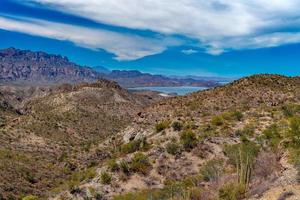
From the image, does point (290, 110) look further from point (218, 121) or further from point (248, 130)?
point (218, 121)

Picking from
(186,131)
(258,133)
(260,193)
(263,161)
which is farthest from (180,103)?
(260,193)

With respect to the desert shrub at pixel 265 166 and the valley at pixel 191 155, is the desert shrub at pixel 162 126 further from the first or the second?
the desert shrub at pixel 265 166

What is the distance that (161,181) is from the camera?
32.7 meters

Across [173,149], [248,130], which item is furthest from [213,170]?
[248,130]

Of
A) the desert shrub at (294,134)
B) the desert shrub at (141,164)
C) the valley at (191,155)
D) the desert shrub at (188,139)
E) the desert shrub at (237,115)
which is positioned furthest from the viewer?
the desert shrub at (237,115)

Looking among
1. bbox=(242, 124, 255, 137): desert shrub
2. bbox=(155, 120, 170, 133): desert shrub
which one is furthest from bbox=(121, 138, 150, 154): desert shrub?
bbox=(242, 124, 255, 137): desert shrub

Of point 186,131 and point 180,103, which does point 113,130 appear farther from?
point 186,131

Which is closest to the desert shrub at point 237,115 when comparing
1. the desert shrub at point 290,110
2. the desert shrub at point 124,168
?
the desert shrub at point 290,110

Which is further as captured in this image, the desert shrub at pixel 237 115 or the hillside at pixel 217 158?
the desert shrub at pixel 237 115

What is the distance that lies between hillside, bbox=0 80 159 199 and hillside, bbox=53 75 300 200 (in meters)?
6.07

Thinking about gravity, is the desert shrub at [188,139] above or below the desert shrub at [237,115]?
below

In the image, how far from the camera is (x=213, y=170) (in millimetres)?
28375

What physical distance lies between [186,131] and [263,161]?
1423 cm

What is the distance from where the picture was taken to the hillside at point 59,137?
2260 inches
